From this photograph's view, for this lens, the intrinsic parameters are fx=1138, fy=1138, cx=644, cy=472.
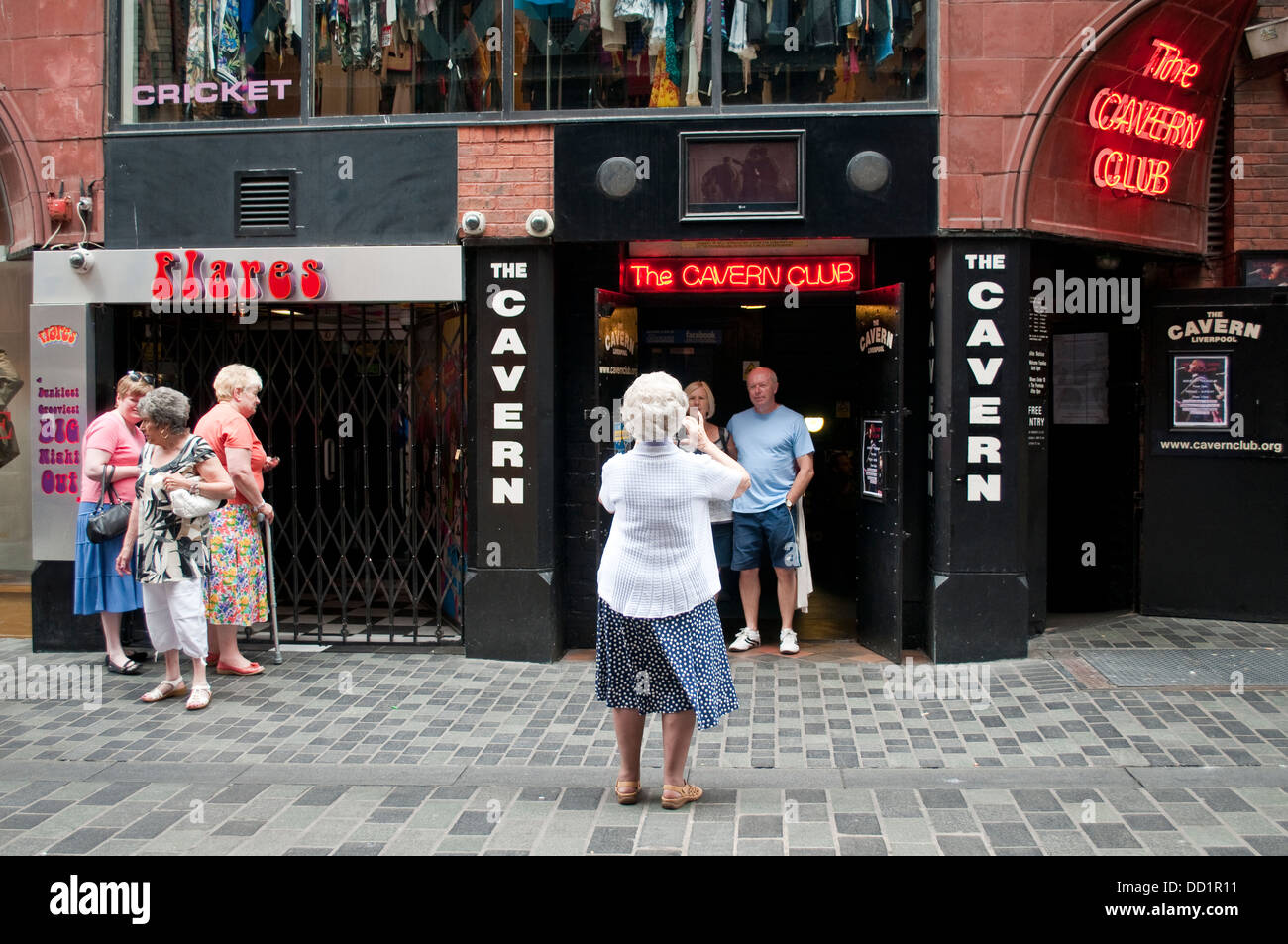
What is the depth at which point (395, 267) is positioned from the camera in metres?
7.88

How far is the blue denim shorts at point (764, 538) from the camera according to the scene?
8.09 metres

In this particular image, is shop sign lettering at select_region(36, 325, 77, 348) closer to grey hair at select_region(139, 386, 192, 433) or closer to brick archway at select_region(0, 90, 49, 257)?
brick archway at select_region(0, 90, 49, 257)

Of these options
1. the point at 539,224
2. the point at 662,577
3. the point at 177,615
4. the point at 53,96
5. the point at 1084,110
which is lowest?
the point at 177,615

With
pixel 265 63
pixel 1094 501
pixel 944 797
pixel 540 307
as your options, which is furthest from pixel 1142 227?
pixel 265 63

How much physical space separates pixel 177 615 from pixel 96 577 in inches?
53.1

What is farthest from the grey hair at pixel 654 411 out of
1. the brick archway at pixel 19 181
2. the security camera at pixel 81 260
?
the brick archway at pixel 19 181

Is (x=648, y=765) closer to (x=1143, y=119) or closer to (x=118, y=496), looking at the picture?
(x=118, y=496)

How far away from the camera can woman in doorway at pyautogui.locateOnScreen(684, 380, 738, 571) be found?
8.13 meters

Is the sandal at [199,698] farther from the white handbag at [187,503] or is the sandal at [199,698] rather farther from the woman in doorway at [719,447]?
the woman in doorway at [719,447]

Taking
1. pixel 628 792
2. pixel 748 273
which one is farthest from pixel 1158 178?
pixel 628 792

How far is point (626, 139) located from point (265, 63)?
275 cm

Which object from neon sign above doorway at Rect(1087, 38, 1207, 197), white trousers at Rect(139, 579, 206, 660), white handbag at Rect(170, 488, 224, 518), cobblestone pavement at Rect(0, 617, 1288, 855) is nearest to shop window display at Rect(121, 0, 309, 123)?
white handbag at Rect(170, 488, 224, 518)

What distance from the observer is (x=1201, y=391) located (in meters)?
8.70

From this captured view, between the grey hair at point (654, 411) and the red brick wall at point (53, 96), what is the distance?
5.29m
